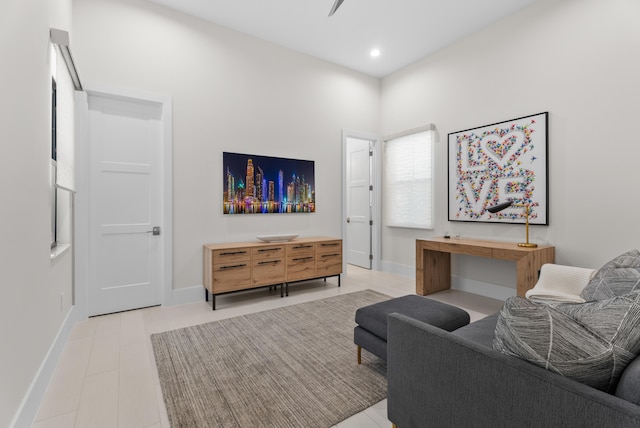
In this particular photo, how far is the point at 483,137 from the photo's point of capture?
3.99m

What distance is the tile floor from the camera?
1741 millimetres

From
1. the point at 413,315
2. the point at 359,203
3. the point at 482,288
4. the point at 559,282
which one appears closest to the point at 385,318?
the point at 413,315

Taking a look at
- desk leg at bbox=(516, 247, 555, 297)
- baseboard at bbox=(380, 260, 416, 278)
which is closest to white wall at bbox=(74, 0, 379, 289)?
baseboard at bbox=(380, 260, 416, 278)

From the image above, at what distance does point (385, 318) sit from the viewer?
6.88 feet

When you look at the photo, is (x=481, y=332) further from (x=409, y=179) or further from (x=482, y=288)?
(x=409, y=179)

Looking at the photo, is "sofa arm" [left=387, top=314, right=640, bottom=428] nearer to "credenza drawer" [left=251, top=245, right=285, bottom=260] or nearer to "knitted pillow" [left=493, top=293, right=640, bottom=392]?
"knitted pillow" [left=493, top=293, right=640, bottom=392]

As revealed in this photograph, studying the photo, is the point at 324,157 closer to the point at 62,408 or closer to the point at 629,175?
the point at 629,175

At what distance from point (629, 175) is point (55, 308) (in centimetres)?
506

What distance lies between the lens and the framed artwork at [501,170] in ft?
11.4

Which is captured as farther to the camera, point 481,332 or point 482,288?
point 482,288

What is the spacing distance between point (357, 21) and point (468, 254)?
125 inches

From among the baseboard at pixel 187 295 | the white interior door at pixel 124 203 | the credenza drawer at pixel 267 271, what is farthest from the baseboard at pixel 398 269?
the white interior door at pixel 124 203

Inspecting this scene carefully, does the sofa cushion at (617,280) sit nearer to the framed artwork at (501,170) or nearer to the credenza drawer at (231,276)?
the framed artwork at (501,170)

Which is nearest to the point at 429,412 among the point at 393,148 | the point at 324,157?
the point at 324,157
